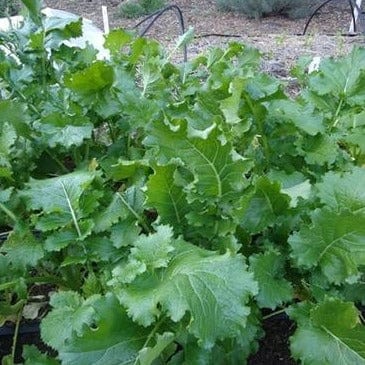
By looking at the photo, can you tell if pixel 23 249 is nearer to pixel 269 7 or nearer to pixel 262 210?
pixel 262 210

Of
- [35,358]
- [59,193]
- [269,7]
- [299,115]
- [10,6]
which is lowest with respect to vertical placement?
[269,7]

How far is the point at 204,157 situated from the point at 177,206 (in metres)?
0.16

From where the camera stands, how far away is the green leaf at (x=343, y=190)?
1.21 m

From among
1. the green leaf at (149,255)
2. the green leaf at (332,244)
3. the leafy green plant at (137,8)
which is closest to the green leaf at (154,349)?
the green leaf at (149,255)

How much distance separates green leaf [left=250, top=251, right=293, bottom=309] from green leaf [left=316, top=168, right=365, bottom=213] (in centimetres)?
16

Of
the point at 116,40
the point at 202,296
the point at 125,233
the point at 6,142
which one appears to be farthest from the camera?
the point at 116,40

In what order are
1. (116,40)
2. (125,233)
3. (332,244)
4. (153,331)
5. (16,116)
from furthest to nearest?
1. (116,40)
2. (16,116)
3. (125,233)
4. (332,244)
5. (153,331)

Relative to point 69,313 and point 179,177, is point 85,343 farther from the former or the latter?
point 179,177

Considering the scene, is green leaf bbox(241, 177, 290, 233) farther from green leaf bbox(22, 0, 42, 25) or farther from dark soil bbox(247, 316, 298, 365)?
green leaf bbox(22, 0, 42, 25)

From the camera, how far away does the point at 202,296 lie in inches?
37.9

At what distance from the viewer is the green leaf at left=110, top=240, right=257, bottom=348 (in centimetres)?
95

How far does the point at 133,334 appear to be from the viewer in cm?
106

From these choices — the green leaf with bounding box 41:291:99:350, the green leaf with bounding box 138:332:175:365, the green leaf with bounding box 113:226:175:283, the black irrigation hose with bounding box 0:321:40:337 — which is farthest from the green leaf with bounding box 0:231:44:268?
the green leaf with bounding box 138:332:175:365

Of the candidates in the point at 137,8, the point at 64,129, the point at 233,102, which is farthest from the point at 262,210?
the point at 137,8
